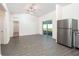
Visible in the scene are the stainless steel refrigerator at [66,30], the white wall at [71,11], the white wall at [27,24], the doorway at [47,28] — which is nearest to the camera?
the stainless steel refrigerator at [66,30]

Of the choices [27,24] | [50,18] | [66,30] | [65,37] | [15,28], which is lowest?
[65,37]

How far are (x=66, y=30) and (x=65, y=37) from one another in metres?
0.35

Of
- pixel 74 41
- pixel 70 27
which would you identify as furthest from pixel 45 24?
pixel 74 41

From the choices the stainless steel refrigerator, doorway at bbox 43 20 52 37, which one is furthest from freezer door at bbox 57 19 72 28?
doorway at bbox 43 20 52 37

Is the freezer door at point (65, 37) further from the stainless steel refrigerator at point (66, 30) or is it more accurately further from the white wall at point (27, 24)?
the white wall at point (27, 24)

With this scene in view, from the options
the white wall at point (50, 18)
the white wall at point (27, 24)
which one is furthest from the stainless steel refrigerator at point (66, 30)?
the white wall at point (27, 24)

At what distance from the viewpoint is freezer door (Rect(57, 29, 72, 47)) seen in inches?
209

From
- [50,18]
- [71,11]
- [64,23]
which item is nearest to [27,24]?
[50,18]

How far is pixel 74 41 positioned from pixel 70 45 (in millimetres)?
261

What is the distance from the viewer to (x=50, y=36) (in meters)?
6.08

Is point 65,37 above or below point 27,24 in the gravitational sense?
below

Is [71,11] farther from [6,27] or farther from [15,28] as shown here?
[6,27]

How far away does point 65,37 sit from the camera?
554 cm

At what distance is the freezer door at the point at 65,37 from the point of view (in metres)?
5.30
